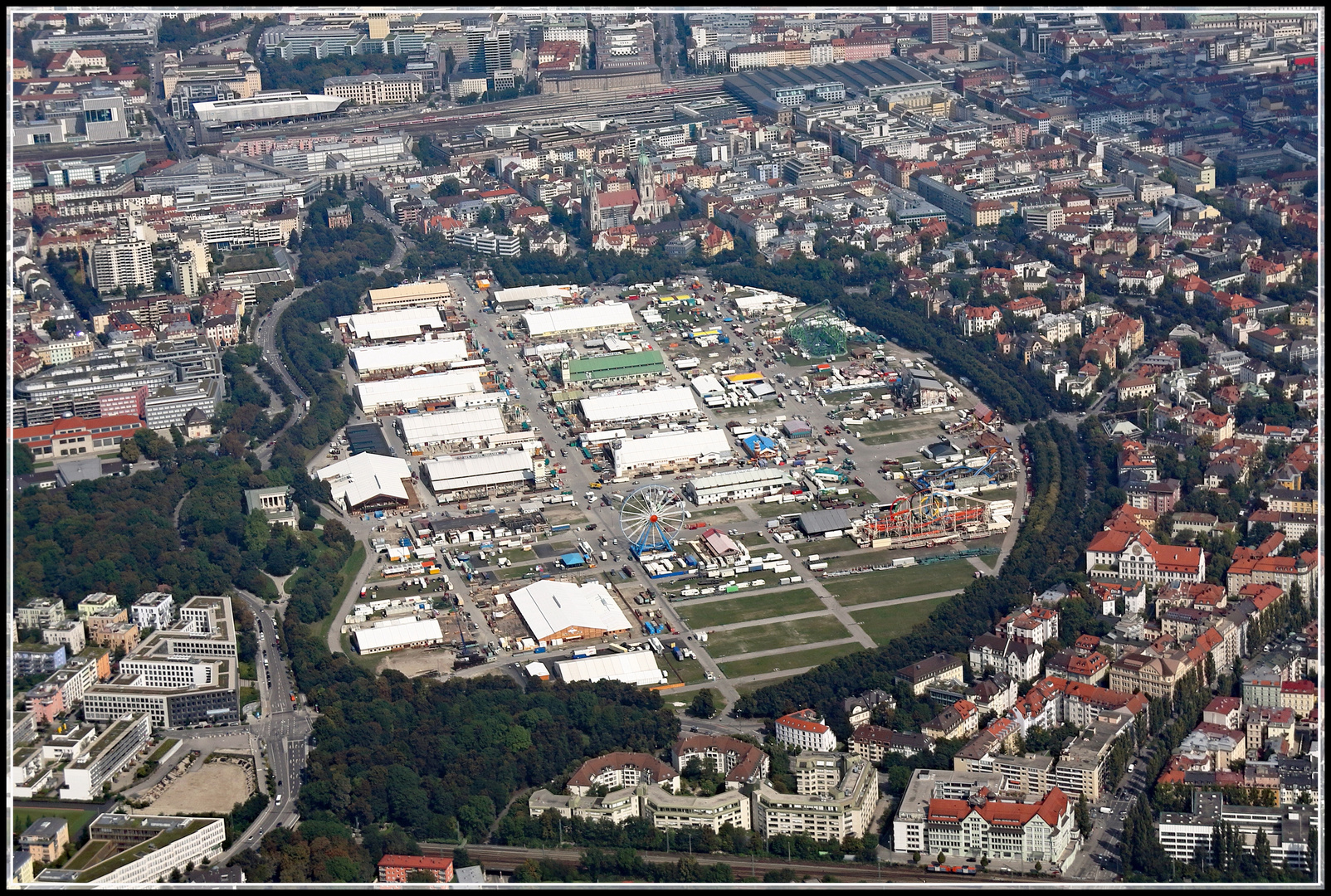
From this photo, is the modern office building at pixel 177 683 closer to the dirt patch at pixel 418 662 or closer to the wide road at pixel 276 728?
the wide road at pixel 276 728

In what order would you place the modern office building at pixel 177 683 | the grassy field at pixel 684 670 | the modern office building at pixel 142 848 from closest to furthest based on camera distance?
1. the modern office building at pixel 142 848
2. the modern office building at pixel 177 683
3. the grassy field at pixel 684 670

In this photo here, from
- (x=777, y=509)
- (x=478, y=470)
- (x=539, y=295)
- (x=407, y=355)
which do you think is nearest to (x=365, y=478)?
(x=478, y=470)

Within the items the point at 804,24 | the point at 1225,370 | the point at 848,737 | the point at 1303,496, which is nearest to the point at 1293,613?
the point at 1303,496

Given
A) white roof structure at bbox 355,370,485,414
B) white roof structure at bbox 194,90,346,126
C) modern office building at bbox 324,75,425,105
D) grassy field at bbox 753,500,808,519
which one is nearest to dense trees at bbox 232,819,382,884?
grassy field at bbox 753,500,808,519

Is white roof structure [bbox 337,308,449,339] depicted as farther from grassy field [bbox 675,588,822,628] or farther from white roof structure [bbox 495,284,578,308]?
grassy field [bbox 675,588,822,628]

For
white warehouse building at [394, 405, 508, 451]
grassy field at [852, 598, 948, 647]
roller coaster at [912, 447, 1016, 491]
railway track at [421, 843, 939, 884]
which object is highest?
railway track at [421, 843, 939, 884]

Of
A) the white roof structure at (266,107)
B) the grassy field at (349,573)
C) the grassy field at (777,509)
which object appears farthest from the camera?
the white roof structure at (266,107)

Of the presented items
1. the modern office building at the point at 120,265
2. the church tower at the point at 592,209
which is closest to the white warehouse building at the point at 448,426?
the modern office building at the point at 120,265

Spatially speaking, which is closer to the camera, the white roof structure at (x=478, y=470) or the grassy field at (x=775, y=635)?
the grassy field at (x=775, y=635)

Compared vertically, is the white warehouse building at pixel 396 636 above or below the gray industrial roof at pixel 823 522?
above
